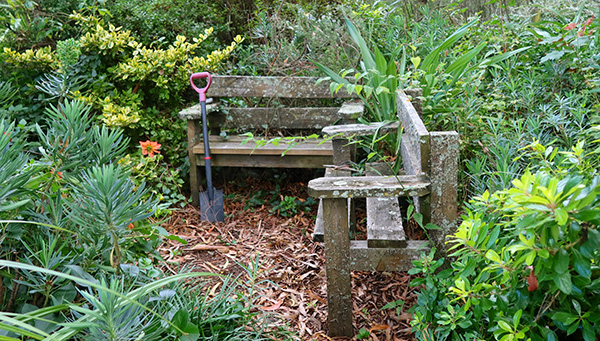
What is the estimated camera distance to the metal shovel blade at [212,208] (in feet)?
11.9

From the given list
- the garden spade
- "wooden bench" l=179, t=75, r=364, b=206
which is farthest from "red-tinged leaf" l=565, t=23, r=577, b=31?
the garden spade

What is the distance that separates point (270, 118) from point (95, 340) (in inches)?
121

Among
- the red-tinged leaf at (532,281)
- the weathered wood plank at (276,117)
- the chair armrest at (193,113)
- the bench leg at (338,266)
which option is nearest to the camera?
the red-tinged leaf at (532,281)

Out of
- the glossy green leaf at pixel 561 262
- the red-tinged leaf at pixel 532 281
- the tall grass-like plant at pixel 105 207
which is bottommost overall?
the red-tinged leaf at pixel 532 281

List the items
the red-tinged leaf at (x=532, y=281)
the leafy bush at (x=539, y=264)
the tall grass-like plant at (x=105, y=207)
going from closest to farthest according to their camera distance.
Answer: the leafy bush at (x=539, y=264) → the tall grass-like plant at (x=105, y=207) → the red-tinged leaf at (x=532, y=281)

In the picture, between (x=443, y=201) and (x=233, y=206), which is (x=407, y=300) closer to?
(x=443, y=201)

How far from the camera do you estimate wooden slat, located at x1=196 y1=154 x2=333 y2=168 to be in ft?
12.0

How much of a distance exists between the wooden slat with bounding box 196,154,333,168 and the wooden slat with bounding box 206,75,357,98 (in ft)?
1.83

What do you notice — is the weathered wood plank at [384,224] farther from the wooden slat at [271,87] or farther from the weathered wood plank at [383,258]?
→ the wooden slat at [271,87]

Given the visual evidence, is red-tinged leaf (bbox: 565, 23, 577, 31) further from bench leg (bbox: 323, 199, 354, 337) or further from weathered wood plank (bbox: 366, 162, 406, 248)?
bench leg (bbox: 323, 199, 354, 337)

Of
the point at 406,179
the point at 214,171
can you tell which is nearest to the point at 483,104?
the point at 406,179

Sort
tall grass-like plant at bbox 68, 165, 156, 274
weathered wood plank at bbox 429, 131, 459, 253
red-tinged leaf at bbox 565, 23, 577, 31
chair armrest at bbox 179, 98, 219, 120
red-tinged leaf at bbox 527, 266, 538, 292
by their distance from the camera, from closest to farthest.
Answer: tall grass-like plant at bbox 68, 165, 156, 274, red-tinged leaf at bbox 527, 266, 538, 292, weathered wood plank at bbox 429, 131, 459, 253, red-tinged leaf at bbox 565, 23, 577, 31, chair armrest at bbox 179, 98, 219, 120

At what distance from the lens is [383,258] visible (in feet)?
6.91

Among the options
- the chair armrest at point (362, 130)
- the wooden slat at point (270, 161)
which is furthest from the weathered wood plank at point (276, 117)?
the chair armrest at point (362, 130)
